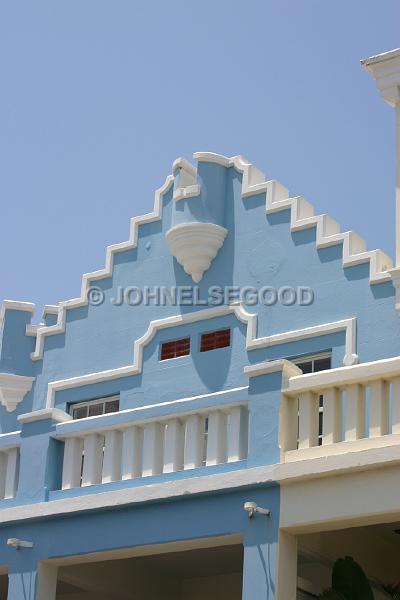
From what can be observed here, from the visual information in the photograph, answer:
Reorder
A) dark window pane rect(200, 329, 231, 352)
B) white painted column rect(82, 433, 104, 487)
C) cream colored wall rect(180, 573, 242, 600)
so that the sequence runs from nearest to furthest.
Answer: white painted column rect(82, 433, 104, 487) → cream colored wall rect(180, 573, 242, 600) → dark window pane rect(200, 329, 231, 352)

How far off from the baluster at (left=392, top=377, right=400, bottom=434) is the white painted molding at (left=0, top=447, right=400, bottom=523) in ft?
0.96

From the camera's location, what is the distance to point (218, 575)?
18578mm

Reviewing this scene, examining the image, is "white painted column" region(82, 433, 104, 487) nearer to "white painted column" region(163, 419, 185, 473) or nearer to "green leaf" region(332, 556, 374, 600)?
"white painted column" region(163, 419, 185, 473)

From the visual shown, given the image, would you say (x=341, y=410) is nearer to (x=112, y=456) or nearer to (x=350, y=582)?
(x=350, y=582)

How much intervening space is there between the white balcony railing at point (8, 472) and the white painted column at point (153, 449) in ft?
7.26

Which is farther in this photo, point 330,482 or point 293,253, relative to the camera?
point 293,253

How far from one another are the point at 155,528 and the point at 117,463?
115 cm

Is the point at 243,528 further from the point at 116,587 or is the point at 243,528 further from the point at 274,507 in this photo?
the point at 116,587

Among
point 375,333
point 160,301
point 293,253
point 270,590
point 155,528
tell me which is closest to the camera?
point 270,590

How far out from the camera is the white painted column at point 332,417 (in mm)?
14148

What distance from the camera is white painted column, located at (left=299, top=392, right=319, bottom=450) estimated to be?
14.3m

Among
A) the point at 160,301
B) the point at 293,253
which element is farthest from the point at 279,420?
the point at 160,301

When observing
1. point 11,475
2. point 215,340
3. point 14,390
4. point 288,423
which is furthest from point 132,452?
point 14,390

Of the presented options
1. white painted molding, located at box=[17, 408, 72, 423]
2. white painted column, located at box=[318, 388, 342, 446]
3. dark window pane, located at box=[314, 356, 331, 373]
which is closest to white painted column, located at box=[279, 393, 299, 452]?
white painted column, located at box=[318, 388, 342, 446]
